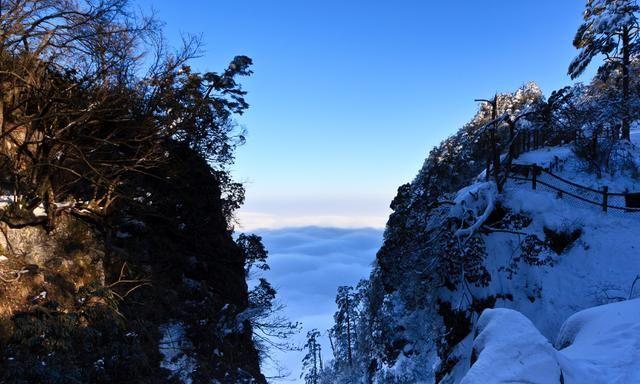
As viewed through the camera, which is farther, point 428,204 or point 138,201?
point 428,204

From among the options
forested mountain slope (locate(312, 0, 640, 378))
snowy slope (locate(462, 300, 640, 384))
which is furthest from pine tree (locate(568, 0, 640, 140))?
snowy slope (locate(462, 300, 640, 384))

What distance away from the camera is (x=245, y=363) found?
1438 cm

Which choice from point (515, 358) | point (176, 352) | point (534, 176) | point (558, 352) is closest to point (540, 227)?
point (534, 176)

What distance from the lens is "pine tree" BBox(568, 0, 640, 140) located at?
16.8m

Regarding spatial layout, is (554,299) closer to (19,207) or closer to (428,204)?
(428,204)

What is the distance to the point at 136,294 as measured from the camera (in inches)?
446

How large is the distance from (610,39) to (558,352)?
18733mm

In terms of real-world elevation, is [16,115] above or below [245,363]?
above

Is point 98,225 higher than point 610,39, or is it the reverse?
point 610,39

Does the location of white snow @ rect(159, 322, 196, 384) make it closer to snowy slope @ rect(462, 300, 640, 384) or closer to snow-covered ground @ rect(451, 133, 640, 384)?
snow-covered ground @ rect(451, 133, 640, 384)

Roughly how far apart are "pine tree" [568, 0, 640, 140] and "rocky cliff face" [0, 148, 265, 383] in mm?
18912

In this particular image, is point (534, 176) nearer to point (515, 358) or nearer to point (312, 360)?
point (515, 358)

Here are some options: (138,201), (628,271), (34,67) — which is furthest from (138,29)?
(628,271)

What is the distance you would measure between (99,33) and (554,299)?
15940mm
